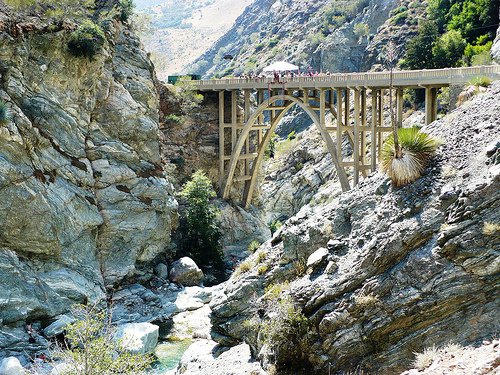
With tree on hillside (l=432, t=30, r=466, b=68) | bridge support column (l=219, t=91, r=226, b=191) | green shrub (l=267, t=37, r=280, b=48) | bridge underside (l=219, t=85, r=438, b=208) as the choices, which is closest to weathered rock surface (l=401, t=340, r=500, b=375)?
bridge underside (l=219, t=85, r=438, b=208)

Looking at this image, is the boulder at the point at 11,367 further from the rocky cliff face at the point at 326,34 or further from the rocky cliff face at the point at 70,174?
the rocky cliff face at the point at 326,34

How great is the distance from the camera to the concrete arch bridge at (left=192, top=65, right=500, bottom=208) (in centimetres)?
2714

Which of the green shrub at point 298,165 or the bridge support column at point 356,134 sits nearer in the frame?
the bridge support column at point 356,134

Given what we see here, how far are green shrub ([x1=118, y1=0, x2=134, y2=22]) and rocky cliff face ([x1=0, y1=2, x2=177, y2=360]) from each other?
3.59 feet

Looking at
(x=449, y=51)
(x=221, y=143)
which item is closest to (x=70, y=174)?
(x=221, y=143)

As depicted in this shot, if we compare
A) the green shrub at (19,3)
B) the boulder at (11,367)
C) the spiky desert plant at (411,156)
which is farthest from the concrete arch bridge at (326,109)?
the boulder at (11,367)

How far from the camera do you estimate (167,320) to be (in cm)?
2789

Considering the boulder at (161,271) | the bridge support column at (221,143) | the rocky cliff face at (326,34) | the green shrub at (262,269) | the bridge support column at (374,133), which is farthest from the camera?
the rocky cliff face at (326,34)

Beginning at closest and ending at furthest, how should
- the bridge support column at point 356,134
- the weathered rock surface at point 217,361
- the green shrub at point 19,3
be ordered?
1. the weathered rock surface at point 217,361
2. the green shrub at point 19,3
3. the bridge support column at point 356,134

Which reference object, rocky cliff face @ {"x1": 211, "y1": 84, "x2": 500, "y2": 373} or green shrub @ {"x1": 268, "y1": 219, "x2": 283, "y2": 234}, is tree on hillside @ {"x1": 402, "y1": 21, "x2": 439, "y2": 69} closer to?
green shrub @ {"x1": 268, "y1": 219, "x2": 283, "y2": 234}

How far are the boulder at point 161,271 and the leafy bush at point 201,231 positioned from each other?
274cm

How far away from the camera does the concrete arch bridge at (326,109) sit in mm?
27141

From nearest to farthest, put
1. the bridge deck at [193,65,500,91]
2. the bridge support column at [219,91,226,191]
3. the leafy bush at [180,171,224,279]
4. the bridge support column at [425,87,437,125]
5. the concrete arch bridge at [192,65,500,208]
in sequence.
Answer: the bridge deck at [193,65,500,91] → the bridge support column at [425,87,437,125] → the concrete arch bridge at [192,65,500,208] → the leafy bush at [180,171,224,279] → the bridge support column at [219,91,226,191]

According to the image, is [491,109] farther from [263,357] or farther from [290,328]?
[263,357]
